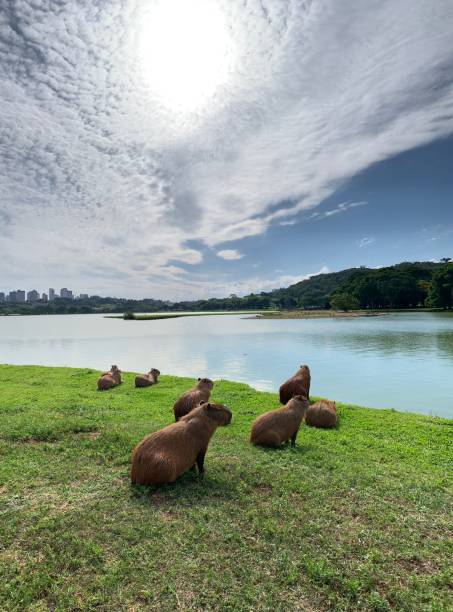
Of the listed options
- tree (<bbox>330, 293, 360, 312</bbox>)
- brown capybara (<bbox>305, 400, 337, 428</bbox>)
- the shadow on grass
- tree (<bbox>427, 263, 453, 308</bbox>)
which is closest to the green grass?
the shadow on grass

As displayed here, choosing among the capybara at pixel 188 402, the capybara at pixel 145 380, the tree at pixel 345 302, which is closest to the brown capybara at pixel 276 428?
the capybara at pixel 188 402

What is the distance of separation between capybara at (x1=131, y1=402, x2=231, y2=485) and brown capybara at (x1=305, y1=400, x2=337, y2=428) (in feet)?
12.5

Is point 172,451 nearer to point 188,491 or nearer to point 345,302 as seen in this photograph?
point 188,491

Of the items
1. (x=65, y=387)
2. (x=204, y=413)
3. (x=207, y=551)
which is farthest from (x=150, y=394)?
(x=207, y=551)

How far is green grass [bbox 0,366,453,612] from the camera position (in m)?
3.06

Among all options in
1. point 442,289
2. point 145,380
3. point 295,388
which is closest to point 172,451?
point 295,388

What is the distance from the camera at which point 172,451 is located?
4.86 m

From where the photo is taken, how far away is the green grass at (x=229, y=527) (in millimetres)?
3062

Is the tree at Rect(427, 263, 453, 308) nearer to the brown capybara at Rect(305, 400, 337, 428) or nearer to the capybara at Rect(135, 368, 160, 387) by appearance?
the capybara at Rect(135, 368, 160, 387)

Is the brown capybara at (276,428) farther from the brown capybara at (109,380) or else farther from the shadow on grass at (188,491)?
the brown capybara at (109,380)

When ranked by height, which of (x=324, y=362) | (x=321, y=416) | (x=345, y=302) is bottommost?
(x=324, y=362)

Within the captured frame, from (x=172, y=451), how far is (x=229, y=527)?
4.23ft

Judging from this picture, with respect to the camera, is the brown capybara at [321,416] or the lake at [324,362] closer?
the brown capybara at [321,416]

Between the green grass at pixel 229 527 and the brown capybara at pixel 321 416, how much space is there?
1.13 m
